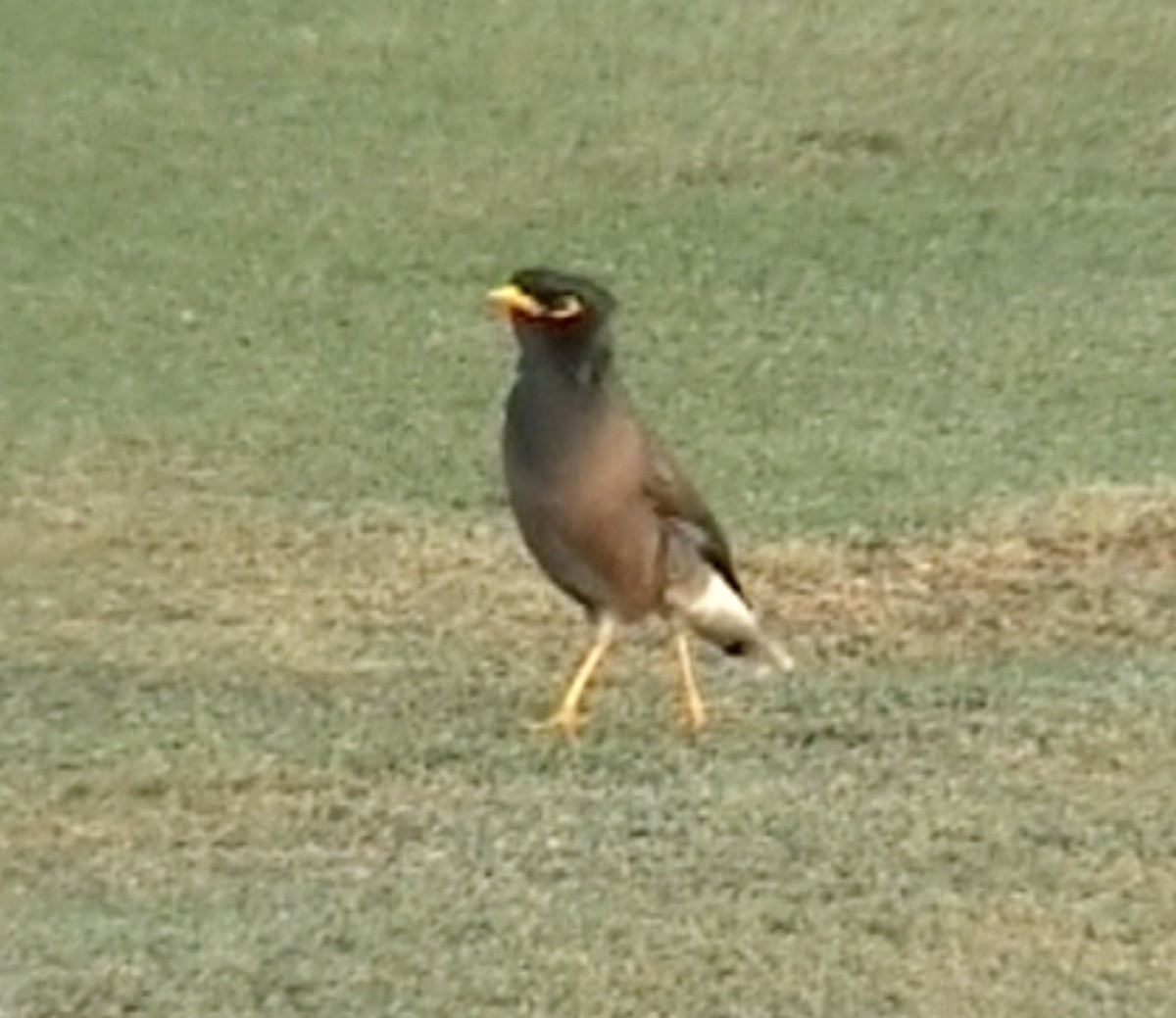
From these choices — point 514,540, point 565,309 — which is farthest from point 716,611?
point 514,540

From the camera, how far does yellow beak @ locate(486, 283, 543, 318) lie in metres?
6.91

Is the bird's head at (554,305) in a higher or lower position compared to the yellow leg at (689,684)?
higher

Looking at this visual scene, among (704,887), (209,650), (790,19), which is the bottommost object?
(790,19)

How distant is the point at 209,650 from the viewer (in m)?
7.68

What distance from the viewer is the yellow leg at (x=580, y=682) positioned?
687 centimetres

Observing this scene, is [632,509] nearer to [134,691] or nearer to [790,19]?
[134,691]

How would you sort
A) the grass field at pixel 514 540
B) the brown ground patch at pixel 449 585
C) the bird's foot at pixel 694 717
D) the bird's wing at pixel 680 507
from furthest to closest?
1. the brown ground patch at pixel 449 585
2. the bird's wing at pixel 680 507
3. the bird's foot at pixel 694 717
4. the grass field at pixel 514 540

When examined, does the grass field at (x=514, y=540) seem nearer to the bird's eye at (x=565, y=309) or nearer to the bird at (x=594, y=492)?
the bird at (x=594, y=492)

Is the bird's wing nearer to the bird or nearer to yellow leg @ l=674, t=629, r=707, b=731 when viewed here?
the bird

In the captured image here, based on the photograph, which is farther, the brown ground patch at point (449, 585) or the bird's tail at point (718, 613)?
the brown ground patch at point (449, 585)

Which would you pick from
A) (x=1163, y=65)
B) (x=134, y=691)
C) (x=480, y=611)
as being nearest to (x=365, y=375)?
(x=480, y=611)

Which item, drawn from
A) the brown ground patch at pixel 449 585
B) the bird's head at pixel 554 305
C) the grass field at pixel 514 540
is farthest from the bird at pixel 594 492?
the brown ground patch at pixel 449 585

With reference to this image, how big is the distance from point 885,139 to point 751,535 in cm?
479

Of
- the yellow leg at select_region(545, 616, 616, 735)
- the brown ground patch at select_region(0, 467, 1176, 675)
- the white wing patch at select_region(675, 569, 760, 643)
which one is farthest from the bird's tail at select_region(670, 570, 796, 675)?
the brown ground patch at select_region(0, 467, 1176, 675)
